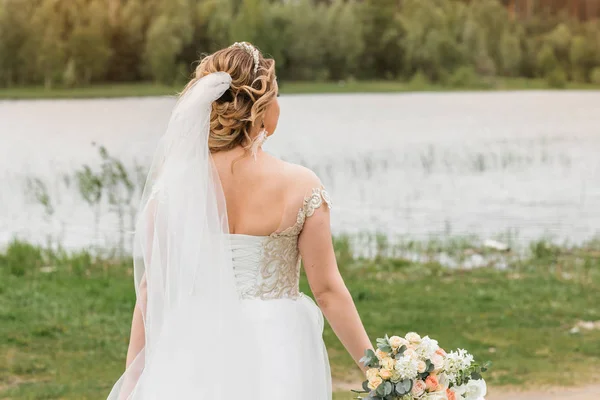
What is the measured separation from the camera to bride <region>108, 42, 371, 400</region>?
8.45 feet

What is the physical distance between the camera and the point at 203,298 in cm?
265

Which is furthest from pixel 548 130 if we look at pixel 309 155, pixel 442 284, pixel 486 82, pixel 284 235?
pixel 284 235

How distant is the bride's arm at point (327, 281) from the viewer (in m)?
2.60

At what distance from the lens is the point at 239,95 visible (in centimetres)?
257

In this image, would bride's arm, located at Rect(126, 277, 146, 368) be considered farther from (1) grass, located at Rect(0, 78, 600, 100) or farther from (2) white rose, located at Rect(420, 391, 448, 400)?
(1) grass, located at Rect(0, 78, 600, 100)

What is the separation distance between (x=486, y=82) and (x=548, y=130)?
122 centimetres

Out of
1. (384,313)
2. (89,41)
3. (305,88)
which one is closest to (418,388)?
(384,313)

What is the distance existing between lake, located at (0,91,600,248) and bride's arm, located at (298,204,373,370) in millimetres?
8658

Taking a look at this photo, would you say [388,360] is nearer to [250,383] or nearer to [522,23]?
[250,383]

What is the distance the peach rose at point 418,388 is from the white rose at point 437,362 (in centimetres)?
6

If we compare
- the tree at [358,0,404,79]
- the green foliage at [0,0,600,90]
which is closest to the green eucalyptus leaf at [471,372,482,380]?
the green foliage at [0,0,600,90]

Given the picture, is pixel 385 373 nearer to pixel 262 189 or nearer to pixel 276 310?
pixel 276 310

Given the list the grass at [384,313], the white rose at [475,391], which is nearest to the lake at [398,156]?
the grass at [384,313]

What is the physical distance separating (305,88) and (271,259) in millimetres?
11559
